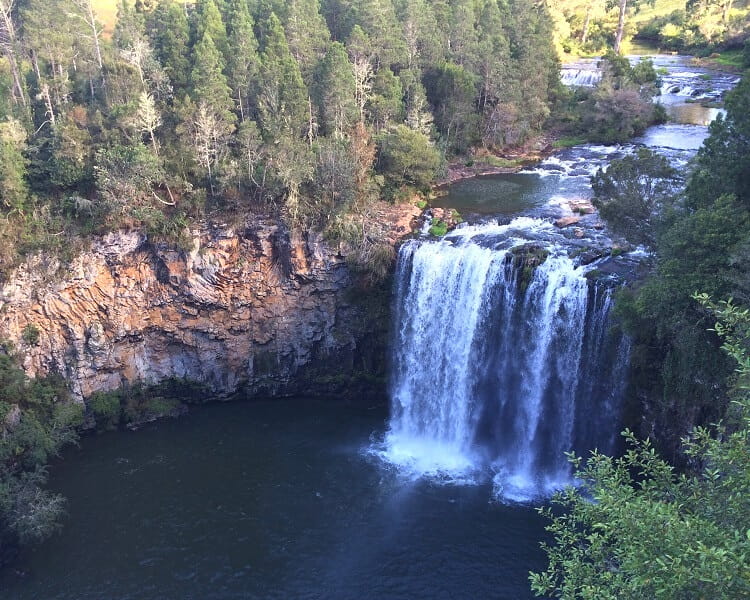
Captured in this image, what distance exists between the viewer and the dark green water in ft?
81.2

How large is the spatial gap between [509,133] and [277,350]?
29.6 meters

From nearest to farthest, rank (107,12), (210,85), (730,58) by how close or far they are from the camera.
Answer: (210,85) < (730,58) < (107,12)

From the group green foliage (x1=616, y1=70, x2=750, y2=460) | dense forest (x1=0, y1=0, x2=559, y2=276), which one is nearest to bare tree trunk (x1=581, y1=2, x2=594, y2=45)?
dense forest (x1=0, y1=0, x2=559, y2=276)

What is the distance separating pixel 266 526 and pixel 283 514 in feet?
3.16

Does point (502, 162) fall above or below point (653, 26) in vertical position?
below

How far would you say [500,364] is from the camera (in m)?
31.7

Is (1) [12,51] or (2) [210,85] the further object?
(1) [12,51]

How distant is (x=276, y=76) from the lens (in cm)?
4059

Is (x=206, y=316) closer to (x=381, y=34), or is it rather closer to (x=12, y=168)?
(x=12, y=168)

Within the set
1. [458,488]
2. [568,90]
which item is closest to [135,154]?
[458,488]

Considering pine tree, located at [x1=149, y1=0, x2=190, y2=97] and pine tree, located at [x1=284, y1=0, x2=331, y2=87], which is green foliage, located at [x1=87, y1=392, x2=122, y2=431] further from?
pine tree, located at [x1=284, y1=0, x2=331, y2=87]

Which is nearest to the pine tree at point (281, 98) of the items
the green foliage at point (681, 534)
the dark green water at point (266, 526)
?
the dark green water at point (266, 526)

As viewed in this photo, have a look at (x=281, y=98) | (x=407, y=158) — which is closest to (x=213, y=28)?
(x=281, y=98)

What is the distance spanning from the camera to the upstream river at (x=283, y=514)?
2484 cm
